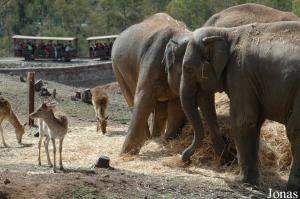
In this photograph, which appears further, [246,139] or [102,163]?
[102,163]

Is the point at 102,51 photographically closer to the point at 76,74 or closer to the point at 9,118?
the point at 76,74

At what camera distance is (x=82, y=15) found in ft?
205

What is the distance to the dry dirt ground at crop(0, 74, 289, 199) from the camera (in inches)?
389

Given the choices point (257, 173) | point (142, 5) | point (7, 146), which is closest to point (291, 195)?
point (257, 173)

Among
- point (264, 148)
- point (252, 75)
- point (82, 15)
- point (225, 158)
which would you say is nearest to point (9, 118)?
point (225, 158)

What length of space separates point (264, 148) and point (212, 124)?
1056 mm

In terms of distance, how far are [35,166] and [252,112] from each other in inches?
159

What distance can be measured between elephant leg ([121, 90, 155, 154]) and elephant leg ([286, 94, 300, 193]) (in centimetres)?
446

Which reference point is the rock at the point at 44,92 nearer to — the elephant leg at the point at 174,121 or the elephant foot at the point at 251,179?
the elephant leg at the point at 174,121

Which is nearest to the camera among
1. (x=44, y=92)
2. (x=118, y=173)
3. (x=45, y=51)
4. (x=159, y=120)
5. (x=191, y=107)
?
(x=118, y=173)

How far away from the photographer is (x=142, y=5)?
203 ft

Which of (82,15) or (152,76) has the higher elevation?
(82,15)

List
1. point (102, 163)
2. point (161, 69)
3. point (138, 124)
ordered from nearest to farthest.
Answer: point (102, 163), point (161, 69), point (138, 124)

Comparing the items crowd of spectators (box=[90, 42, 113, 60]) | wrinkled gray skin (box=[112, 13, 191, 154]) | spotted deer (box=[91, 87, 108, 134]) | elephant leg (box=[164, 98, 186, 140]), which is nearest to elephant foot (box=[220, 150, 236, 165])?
wrinkled gray skin (box=[112, 13, 191, 154])
